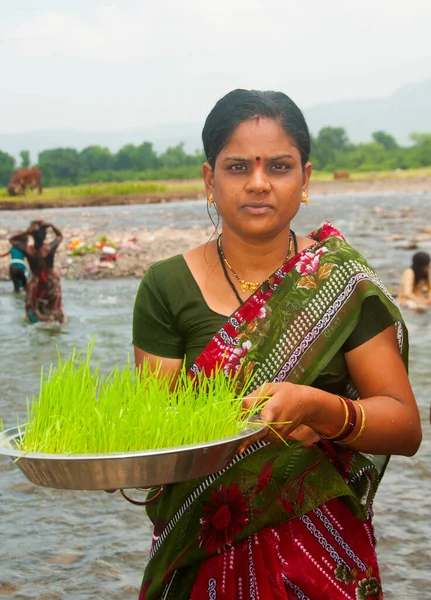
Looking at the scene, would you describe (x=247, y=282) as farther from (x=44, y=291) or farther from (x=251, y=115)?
(x=44, y=291)

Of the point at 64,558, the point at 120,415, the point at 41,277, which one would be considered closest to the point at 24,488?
the point at 64,558

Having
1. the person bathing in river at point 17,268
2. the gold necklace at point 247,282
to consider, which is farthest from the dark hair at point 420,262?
the gold necklace at point 247,282

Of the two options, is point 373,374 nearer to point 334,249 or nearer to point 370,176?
point 334,249

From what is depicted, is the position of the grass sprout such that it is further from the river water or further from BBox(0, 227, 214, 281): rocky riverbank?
BBox(0, 227, 214, 281): rocky riverbank

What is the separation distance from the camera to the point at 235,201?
8.37 feet

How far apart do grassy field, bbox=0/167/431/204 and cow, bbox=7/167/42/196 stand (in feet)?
3.74

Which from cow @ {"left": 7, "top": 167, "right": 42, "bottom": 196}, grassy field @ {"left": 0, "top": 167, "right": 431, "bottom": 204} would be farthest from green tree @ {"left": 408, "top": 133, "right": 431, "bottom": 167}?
cow @ {"left": 7, "top": 167, "right": 42, "bottom": 196}

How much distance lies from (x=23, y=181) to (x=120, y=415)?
141 ft

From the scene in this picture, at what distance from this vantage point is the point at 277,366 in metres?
2.54

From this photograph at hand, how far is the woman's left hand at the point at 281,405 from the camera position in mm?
2248

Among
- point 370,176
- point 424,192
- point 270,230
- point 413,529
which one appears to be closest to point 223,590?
point 270,230

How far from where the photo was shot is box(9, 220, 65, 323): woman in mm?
12750

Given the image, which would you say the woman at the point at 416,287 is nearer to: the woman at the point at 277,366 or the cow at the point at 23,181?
the woman at the point at 277,366

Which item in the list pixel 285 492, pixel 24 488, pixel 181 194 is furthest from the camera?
pixel 181 194
